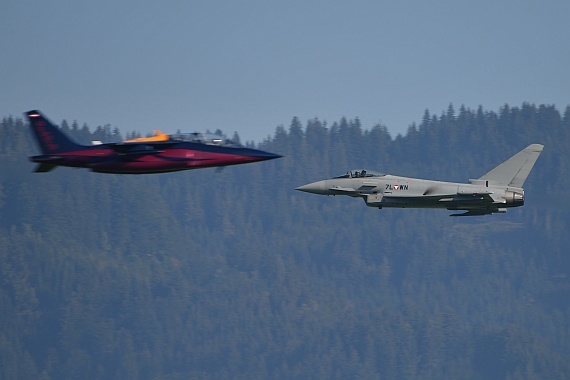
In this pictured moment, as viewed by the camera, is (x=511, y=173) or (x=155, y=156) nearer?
(x=155, y=156)

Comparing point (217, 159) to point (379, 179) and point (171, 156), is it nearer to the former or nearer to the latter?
point (171, 156)

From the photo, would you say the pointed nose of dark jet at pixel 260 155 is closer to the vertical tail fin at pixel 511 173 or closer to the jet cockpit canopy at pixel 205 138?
the jet cockpit canopy at pixel 205 138

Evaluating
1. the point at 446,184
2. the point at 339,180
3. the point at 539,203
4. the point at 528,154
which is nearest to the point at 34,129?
the point at 339,180

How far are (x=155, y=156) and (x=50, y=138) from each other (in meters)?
7.46

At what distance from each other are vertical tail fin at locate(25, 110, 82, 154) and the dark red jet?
8.1 inches

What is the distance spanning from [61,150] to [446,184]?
2522 cm

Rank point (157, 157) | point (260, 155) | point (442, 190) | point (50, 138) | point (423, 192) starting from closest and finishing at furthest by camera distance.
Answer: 1. point (260, 155)
2. point (157, 157)
3. point (50, 138)
4. point (442, 190)
5. point (423, 192)

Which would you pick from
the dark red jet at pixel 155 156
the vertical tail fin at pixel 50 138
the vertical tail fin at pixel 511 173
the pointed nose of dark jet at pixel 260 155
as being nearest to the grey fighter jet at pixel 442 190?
the vertical tail fin at pixel 511 173

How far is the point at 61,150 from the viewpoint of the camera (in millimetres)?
70750

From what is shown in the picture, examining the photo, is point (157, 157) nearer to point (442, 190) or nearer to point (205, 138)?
point (205, 138)

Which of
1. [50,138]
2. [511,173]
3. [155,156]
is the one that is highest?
[50,138]

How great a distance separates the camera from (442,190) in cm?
7362

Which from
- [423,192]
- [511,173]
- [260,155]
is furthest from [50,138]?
[511,173]

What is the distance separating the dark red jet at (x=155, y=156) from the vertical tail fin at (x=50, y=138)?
0.67 feet
